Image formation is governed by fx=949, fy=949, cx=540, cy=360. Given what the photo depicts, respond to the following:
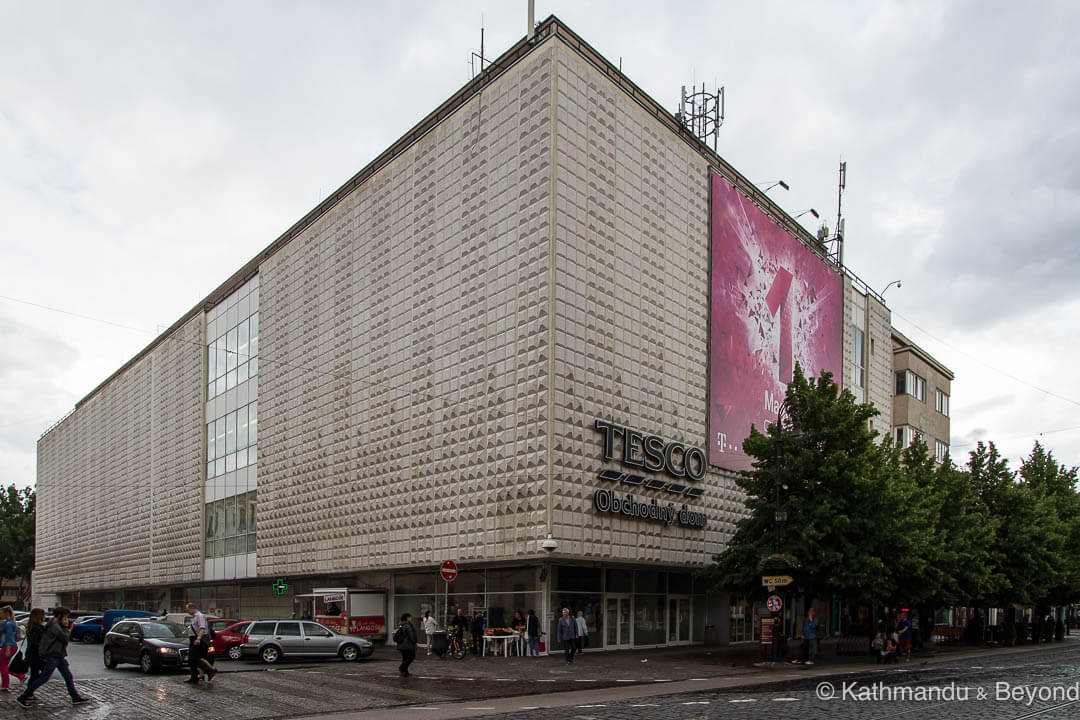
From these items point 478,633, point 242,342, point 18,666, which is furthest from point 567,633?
point 242,342

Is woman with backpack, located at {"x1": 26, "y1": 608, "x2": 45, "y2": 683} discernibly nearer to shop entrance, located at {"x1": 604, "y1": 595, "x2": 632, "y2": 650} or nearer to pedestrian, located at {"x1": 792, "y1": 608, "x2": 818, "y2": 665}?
shop entrance, located at {"x1": 604, "y1": 595, "x2": 632, "y2": 650}

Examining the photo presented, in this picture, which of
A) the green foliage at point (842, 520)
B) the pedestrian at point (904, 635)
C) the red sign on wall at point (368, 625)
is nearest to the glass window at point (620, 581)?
the green foliage at point (842, 520)

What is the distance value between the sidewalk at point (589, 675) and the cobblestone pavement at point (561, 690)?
43 millimetres

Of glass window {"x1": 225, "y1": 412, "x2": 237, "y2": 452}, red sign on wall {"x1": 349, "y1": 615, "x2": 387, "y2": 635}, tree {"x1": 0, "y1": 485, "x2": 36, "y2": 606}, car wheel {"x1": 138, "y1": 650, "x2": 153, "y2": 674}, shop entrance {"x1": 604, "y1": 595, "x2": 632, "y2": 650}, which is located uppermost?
glass window {"x1": 225, "y1": 412, "x2": 237, "y2": 452}

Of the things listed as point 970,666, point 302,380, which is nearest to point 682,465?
point 970,666

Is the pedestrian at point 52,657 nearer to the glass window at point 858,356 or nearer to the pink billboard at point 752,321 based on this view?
the pink billboard at point 752,321

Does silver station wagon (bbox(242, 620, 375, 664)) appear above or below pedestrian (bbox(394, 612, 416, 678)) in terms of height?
below

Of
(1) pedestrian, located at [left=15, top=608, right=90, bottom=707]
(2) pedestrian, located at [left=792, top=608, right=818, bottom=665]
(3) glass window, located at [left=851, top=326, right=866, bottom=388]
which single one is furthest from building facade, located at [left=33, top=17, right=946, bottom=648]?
(1) pedestrian, located at [left=15, top=608, right=90, bottom=707]

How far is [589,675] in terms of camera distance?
25594 mm

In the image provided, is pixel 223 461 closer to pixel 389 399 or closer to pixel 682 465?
pixel 389 399

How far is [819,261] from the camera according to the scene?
5000 cm

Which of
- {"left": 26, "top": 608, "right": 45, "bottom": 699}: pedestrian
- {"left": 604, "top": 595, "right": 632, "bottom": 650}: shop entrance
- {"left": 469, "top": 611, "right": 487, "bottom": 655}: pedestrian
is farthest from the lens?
{"left": 604, "top": 595, "right": 632, "bottom": 650}: shop entrance

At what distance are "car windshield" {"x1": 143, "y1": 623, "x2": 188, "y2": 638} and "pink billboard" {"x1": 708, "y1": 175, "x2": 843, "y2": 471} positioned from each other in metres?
21.0

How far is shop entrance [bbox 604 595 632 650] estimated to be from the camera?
1378 inches
